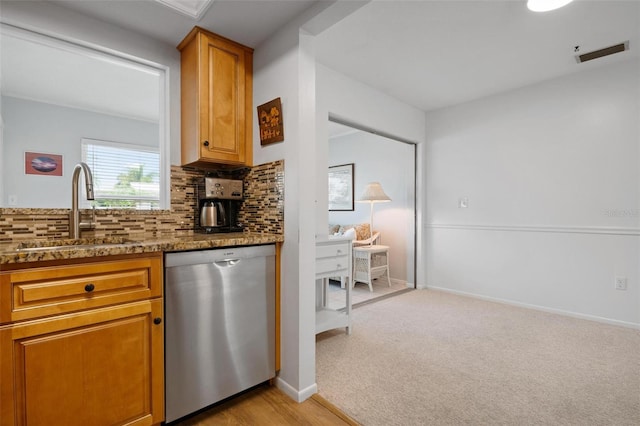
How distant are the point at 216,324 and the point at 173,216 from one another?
2.84ft

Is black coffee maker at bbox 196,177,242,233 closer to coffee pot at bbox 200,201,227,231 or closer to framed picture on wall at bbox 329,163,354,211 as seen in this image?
coffee pot at bbox 200,201,227,231

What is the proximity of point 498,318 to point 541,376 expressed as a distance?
1128 mm

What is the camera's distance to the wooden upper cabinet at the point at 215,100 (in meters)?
1.90

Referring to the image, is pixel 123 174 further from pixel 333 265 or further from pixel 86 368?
pixel 333 265

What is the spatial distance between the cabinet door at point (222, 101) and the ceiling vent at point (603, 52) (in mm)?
2998

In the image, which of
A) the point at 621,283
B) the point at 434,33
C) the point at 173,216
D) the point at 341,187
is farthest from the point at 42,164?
the point at 621,283

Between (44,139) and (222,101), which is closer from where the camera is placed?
(44,139)

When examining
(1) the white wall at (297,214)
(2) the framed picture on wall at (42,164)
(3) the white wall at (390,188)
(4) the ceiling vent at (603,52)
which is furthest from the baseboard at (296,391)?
(4) the ceiling vent at (603,52)

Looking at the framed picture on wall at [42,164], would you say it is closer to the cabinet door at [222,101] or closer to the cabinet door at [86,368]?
the cabinet door at [222,101]

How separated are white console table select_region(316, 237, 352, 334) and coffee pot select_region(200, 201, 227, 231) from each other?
0.78 m

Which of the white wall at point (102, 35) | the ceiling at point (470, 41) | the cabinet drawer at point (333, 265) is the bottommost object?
the cabinet drawer at point (333, 265)

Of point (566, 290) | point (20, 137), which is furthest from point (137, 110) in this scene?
point (566, 290)

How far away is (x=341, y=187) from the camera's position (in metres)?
5.50

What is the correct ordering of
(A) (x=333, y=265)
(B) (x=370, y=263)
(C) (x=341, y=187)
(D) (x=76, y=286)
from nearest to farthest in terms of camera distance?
(D) (x=76, y=286), (A) (x=333, y=265), (B) (x=370, y=263), (C) (x=341, y=187)
